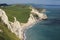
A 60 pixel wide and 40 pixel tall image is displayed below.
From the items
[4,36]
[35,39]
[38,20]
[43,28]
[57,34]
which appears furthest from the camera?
[38,20]

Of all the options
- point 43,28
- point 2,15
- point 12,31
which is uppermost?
point 2,15

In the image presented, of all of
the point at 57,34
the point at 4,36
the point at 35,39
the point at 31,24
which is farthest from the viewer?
the point at 31,24

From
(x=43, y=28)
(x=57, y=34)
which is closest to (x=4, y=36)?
(x=57, y=34)

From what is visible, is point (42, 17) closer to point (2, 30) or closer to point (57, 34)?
point (57, 34)

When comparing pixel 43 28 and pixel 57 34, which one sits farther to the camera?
pixel 43 28

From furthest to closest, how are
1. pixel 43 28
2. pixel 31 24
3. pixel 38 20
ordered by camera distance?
pixel 38 20, pixel 31 24, pixel 43 28

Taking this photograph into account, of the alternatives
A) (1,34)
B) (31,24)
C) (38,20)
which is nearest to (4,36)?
(1,34)

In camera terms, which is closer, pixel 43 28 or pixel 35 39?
pixel 35 39

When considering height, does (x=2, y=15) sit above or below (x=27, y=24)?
above

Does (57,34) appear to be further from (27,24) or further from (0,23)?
(0,23)
